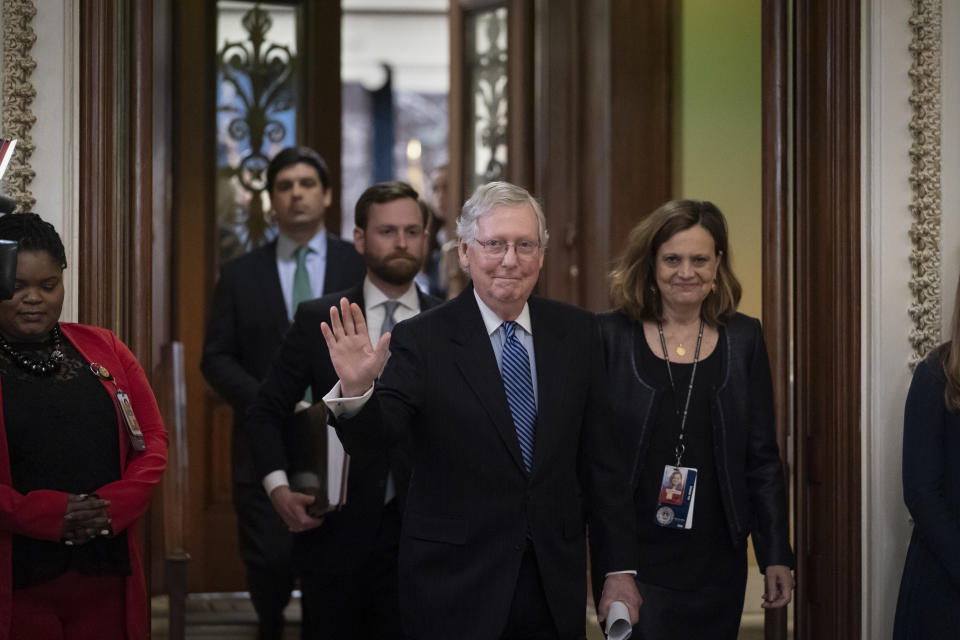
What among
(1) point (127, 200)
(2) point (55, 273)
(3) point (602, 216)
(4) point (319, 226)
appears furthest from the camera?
(3) point (602, 216)

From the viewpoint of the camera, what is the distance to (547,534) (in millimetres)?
2834

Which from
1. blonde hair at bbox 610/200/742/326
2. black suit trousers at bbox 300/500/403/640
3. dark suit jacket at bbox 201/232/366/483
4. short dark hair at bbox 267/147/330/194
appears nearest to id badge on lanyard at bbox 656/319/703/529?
blonde hair at bbox 610/200/742/326

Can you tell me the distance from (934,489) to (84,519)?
2267 millimetres

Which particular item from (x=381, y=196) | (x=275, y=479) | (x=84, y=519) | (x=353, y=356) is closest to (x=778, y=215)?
(x=381, y=196)

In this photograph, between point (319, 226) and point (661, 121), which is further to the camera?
point (661, 121)

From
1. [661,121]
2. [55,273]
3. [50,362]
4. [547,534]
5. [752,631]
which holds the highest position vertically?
[661,121]

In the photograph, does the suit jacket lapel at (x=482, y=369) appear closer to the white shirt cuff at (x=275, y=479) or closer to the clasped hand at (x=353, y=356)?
the clasped hand at (x=353, y=356)

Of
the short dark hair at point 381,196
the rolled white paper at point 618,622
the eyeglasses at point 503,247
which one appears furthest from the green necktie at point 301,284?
the rolled white paper at point 618,622

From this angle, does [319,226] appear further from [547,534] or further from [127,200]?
[547,534]

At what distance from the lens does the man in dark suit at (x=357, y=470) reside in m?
3.71

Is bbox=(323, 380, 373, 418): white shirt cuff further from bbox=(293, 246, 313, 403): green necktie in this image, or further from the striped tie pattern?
bbox=(293, 246, 313, 403): green necktie

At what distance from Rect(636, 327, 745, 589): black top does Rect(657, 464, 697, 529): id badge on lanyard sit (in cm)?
2

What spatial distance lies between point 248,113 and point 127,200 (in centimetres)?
265

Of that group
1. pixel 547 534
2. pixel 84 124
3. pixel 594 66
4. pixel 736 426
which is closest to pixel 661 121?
pixel 594 66
